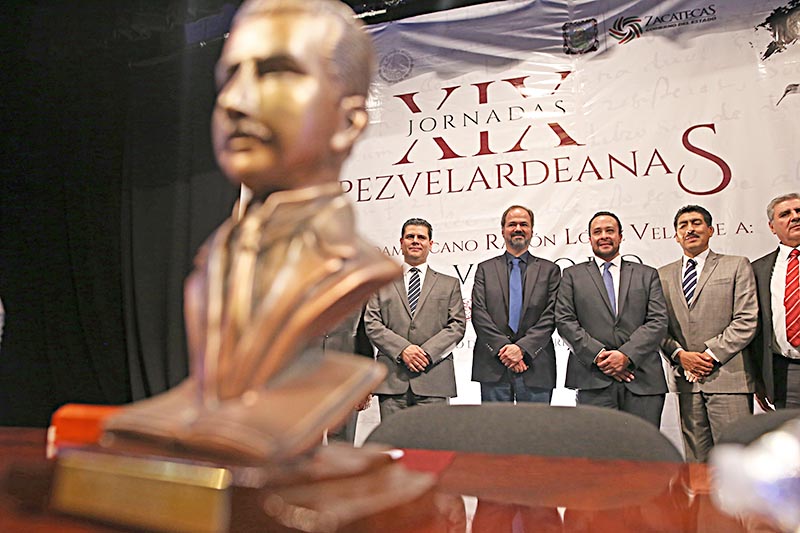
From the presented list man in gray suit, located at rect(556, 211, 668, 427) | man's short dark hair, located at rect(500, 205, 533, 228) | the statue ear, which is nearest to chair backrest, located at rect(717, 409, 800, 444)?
the statue ear

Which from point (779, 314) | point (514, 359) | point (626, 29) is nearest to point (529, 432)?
point (514, 359)

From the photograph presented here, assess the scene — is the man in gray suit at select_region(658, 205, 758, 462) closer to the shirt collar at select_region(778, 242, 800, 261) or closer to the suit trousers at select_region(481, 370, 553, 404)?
the shirt collar at select_region(778, 242, 800, 261)

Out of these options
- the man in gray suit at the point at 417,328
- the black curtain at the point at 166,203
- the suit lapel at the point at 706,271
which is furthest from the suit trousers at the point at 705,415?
the black curtain at the point at 166,203

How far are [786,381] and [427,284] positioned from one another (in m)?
1.50

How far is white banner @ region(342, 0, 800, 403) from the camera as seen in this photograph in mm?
2500

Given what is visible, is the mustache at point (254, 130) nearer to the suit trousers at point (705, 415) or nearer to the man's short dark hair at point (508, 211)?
Result: the man's short dark hair at point (508, 211)

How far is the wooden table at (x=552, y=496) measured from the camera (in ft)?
1.67

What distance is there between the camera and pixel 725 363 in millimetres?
2445

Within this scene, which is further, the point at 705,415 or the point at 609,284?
the point at 609,284

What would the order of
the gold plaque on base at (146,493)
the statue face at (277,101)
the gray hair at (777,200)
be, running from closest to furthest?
the gold plaque on base at (146,493), the statue face at (277,101), the gray hair at (777,200)

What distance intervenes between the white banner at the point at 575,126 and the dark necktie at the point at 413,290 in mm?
152

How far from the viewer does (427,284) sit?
9.25ft

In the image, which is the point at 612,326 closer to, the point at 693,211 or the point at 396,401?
the point at 693,211

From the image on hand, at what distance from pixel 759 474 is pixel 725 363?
2.41m
